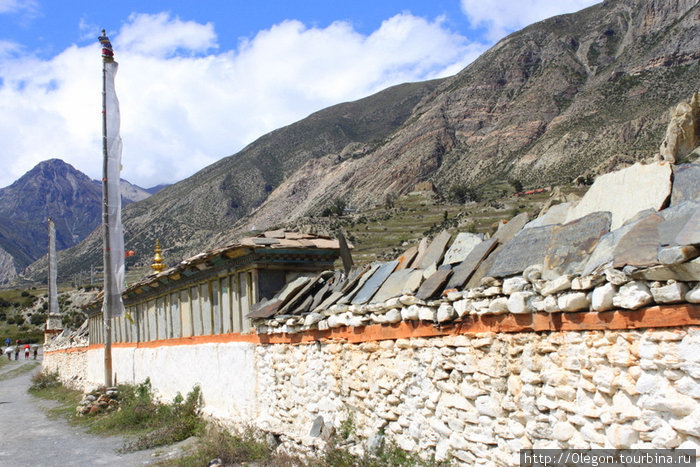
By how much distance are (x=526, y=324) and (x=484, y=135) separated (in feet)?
355

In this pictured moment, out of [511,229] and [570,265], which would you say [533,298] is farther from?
[511,229]

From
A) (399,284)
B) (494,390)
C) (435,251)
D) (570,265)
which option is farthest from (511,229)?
(494,390)

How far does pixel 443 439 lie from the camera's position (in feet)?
20.6

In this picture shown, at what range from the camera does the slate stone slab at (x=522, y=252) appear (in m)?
5.57

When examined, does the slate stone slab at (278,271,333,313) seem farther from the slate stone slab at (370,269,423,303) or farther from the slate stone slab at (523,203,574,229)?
the slate stone slab at (523,203,574,229)

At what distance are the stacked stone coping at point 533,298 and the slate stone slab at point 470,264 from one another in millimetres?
167

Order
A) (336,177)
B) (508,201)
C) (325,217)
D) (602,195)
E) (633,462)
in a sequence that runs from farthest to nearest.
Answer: (336,177) → (325,217) → (508,201) → (602,195) → (633,462)

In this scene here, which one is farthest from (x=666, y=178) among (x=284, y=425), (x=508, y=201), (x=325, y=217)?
(x=325, y=217)

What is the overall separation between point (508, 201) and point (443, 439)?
59780mm

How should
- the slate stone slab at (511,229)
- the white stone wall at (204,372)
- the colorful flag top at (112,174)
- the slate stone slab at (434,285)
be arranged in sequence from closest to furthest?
the slate stone slab at (434,285) < the slate stone slab at (511,229) < the white stone wall at (204,372) < the colorful flag top at (112,174)

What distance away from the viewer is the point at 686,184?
4.97 m

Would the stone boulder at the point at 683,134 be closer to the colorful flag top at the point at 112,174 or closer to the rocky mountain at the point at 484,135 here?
the colorful flag top at the point at 112,174

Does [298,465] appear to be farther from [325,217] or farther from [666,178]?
[325,217]

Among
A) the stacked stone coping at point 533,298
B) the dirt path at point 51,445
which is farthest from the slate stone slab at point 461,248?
the dirt path at point 51,445
